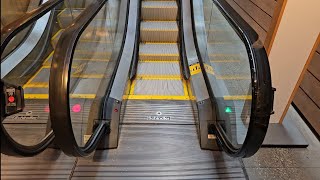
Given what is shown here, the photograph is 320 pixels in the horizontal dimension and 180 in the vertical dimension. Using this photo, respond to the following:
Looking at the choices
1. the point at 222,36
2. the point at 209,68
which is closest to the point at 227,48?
the point at 222,36

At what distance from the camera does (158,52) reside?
405cm

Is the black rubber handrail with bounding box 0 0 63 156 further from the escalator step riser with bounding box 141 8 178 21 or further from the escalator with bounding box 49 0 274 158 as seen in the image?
the escalator step riser with bounding box 141 8 178 21

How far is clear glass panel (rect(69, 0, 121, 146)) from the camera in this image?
192cm

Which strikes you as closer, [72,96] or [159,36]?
[72,96]

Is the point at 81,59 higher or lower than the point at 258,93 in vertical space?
lower

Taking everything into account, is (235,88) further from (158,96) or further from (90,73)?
(90,73)

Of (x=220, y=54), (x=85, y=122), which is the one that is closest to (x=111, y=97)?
(x=85, y=122)

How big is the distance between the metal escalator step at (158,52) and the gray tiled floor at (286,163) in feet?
7.14

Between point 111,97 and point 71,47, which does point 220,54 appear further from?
point 71,47

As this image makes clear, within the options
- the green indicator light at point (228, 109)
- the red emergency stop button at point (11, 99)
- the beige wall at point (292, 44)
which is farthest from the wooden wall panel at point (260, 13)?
the red emergency stop button at point (11, 99)

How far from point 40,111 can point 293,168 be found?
253 centimetres

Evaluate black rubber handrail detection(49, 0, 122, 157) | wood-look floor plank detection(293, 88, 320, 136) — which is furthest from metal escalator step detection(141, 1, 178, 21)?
black rubber handrail detection(49, 0, 122, 157)

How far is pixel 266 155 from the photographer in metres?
2.30

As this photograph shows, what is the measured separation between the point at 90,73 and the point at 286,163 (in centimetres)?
205
